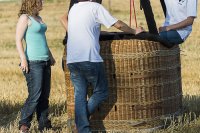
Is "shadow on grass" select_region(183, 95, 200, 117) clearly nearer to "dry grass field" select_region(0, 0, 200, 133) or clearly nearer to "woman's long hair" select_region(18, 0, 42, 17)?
"dry grass field" select_region(0, 0, 200, 133)

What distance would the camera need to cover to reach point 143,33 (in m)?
5.89

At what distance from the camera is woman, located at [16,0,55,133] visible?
232 inches

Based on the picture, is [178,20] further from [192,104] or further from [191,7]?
[192,104]

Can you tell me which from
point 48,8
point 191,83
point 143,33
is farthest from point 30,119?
point 48,8

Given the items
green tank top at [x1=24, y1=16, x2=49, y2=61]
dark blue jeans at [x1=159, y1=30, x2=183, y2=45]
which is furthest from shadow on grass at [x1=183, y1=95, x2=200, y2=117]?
green tank top at [x1=24, y1=16, x2=49, y2=61]

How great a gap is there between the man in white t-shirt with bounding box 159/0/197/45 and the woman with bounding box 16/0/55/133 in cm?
133

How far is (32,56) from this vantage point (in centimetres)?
594

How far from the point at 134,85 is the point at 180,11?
1.02 meters

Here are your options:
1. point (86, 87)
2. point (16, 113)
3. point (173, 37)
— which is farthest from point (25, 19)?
point (16, 113)

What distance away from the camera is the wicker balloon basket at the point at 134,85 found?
5.82 metres

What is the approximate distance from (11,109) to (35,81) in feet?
6.37

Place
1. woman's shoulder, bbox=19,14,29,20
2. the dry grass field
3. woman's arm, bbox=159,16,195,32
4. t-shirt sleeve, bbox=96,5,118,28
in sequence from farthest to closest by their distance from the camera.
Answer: the dry grass field, woman's arm, bbox=159,16,195,32, woman's shoulder, bbox=19,14,29,20, t-shirt sleeve, bbox=96,5,118,28

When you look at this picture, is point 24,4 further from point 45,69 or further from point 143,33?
point 143,33

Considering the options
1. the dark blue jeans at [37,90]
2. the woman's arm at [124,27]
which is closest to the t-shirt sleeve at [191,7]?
the woman's arm at [124,27]
